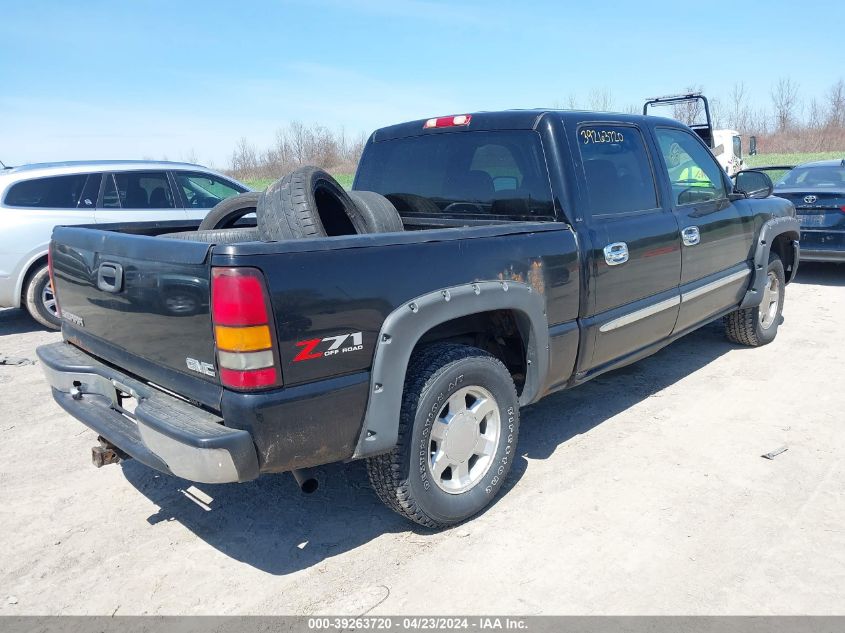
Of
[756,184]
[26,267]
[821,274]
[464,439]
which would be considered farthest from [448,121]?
[821,274]

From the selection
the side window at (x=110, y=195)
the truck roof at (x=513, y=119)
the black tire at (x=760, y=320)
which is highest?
the truck roof at (x=513, y=119)

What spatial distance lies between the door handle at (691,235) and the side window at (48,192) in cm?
624

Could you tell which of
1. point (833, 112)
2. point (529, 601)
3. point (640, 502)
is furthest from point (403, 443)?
point (833, 112)

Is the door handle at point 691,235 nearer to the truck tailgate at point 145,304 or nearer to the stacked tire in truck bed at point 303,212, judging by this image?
the stacked tire in truck bed at point 303,212

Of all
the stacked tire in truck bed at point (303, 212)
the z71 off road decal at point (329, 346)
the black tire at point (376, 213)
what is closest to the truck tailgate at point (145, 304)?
the z71 off road decal at point (329, 346)

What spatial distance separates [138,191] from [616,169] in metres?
5.76

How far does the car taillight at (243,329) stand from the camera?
2338mm

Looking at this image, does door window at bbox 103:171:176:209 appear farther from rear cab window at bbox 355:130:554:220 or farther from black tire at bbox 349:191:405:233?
black tire at bbox 349:191:405:233

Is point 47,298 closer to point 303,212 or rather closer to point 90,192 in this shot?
point 90,192

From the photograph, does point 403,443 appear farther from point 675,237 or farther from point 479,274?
point 675,237

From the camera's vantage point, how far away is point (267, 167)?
50.6 meters

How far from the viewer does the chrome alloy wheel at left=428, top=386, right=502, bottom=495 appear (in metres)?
3.10

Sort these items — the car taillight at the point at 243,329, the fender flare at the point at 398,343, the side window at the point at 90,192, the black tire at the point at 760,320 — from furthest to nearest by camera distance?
the side window at the point at 90,192 < the black tire at the point at 760,320 < the fender flare at the point at 398,343 < the car taillight at the point at 243,329

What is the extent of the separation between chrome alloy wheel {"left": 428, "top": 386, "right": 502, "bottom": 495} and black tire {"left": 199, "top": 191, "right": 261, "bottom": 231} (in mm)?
1827
